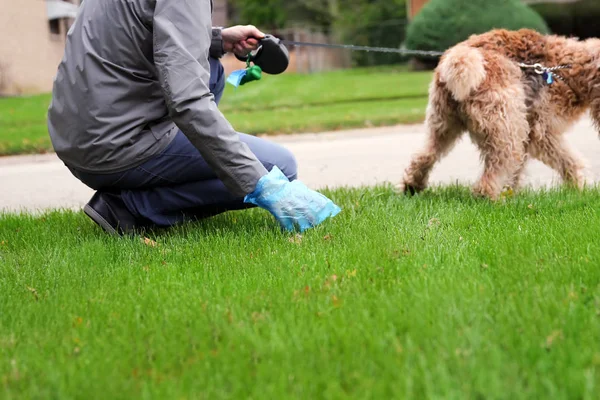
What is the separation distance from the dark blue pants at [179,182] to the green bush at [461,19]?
53.9 feet

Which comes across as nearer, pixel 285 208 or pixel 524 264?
pixel 524 264

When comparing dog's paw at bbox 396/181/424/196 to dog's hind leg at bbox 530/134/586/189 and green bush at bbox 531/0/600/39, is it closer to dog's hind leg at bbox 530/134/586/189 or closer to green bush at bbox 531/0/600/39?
dog's hind leg at bbox 530/134/586/189

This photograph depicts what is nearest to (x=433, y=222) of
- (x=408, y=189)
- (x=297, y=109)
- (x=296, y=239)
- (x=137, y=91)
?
(x=296, y=239)

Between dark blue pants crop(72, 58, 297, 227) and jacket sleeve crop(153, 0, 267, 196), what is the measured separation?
17.1 inches

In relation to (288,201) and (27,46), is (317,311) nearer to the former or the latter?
(288,201)

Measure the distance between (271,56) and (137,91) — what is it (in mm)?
1051

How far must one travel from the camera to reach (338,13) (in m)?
41.9

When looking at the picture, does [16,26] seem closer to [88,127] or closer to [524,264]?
[88,127]

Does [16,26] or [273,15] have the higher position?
[16,26]

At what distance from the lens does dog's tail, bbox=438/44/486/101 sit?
14.3 feet

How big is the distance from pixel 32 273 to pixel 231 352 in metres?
1.60

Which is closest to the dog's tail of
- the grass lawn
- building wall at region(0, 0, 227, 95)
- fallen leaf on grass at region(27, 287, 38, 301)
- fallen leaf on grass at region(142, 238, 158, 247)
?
fallen leaf on grass at region(142, 238, 158, 247)

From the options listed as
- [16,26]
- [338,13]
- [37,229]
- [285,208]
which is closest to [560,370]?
[285,208]

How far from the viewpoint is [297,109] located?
13266mm
